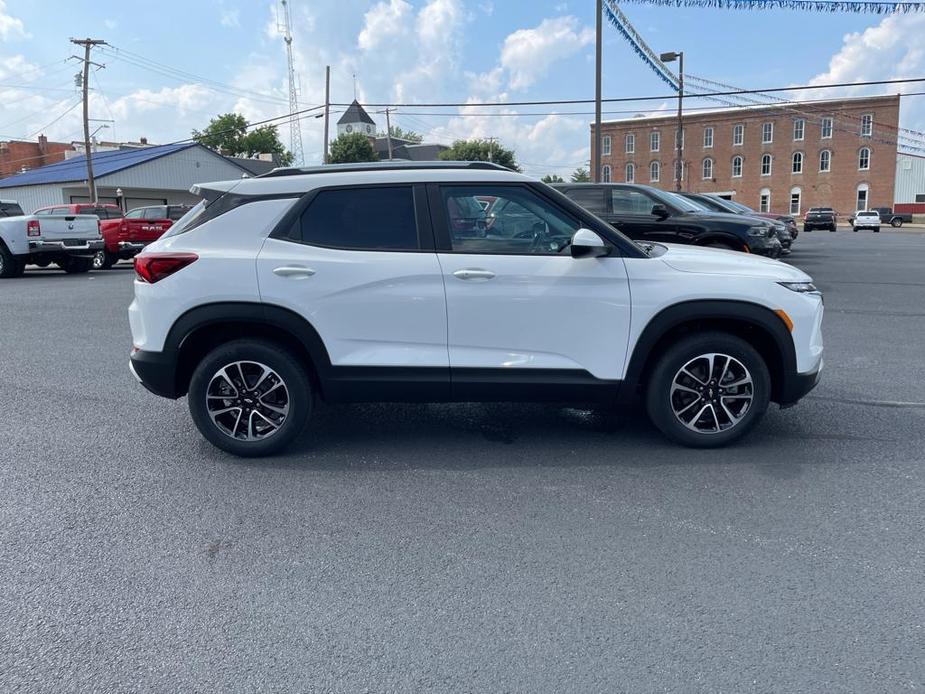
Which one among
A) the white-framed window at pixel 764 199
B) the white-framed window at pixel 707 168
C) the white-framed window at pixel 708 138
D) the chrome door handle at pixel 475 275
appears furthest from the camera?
the white-framed window at pixel 707 168

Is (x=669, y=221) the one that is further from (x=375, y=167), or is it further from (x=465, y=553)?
(x=465, y=553)

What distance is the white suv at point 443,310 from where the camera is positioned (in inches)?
180

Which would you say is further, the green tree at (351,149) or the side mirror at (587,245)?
the green tree at (351,149)

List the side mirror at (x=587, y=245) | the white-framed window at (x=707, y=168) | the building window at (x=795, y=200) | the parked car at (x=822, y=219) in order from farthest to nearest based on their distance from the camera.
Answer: the white-framed window at (x=707, y=168) → the building window at (x=795, y=200) → the parked car at (x=822, y=219) → the side mirror at (x=587, y=245)

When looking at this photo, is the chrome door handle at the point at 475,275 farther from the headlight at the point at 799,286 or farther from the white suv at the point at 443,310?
the headlight at the point at 799,286

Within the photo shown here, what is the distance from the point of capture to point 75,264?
19234mm

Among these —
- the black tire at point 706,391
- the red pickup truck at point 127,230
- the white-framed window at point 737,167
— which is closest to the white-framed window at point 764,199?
the white-framed window at point 737,167

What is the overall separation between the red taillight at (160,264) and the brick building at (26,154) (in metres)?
76.8

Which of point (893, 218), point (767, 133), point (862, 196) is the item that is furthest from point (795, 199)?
point (893, 218)

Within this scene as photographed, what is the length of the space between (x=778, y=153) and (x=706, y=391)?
72.9 meters

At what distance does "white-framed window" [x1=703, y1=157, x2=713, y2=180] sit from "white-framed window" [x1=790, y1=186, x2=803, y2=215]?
7.62 m

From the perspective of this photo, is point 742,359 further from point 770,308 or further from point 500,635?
point 500,635

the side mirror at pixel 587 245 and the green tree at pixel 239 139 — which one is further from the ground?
the green tree at pixel 239 139

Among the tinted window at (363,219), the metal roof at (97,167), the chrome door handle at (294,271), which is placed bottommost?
the chrome door handle at (294,271)
